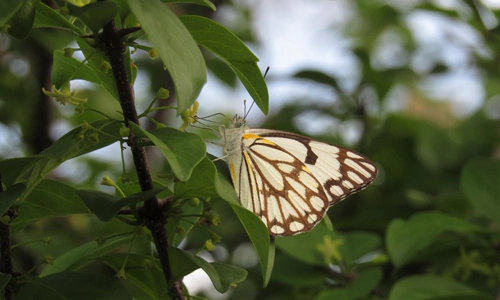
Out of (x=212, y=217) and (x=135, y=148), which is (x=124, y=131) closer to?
(x=135, y=148)

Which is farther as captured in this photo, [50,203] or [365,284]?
[365,284]

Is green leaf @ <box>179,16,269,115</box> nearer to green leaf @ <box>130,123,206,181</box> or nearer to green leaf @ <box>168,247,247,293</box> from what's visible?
green leaf @ <box>130,123,206,181</box>

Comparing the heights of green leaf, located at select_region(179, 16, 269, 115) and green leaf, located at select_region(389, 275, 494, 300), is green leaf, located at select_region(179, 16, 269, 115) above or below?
above

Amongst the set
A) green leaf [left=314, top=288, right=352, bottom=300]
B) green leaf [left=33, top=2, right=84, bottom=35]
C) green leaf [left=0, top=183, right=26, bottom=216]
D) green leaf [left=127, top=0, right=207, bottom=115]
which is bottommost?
green leaf [left=314, top=288, right=352, bottom=300]

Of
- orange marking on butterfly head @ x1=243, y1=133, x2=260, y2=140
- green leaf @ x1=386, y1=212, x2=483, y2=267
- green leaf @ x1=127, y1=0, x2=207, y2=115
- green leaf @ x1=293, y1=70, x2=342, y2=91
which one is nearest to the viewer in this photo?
green leaf @ x1=127, y1=0, x2=207, y2=115

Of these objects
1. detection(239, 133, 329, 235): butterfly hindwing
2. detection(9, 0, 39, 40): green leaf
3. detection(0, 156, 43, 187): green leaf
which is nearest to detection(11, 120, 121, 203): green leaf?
detection(0, 156, 43, 187): green leaf

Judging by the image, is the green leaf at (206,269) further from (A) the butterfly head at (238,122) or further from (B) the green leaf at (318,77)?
(B) the green leaf at (318,77)

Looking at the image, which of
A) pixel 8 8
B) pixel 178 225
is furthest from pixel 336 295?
pixel 8 8
